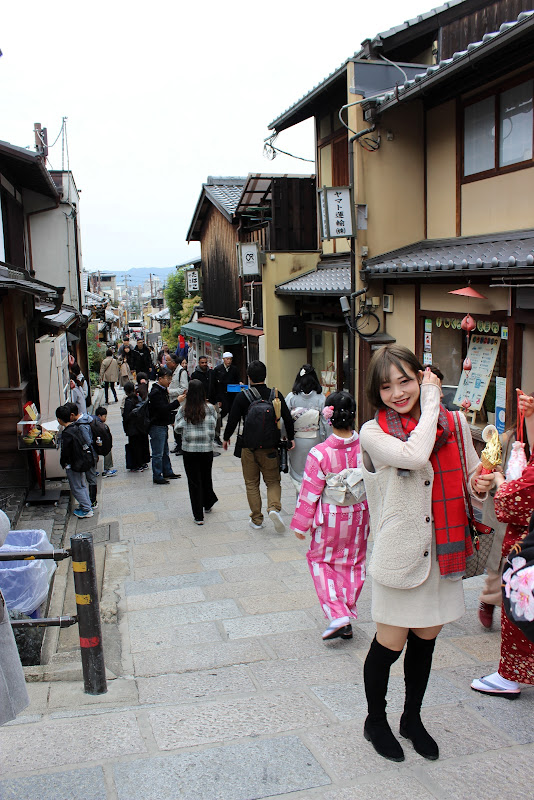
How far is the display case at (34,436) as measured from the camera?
29.8ft

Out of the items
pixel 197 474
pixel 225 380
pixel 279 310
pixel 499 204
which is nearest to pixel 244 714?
pixel 197 474

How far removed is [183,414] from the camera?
344 inches

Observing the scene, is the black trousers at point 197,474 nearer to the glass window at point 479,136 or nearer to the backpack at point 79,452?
the backpack at point 79,452

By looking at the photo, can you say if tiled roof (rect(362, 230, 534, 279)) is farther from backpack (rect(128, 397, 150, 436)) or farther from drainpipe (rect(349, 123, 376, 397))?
backpack (rect(128, 397, 150, 436))

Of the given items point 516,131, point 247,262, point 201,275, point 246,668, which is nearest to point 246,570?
point 246,668

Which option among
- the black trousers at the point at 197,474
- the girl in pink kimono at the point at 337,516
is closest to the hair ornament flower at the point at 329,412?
the girl in pink kimono at the point at 337,516

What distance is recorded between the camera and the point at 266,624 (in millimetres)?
5453

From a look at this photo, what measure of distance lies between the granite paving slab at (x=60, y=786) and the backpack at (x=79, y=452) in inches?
229

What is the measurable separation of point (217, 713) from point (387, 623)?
133cm

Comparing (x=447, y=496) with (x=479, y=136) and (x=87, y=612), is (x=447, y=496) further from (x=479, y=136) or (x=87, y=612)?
(x=479, y=136)

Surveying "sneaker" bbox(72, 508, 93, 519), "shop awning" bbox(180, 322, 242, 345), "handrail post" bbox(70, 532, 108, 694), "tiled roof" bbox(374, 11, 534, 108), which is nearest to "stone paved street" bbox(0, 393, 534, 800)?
"handrail post" bbox(70, 532, 108, 694)

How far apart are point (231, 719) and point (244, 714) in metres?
0.09

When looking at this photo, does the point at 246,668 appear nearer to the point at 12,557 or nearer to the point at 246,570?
the point at 12,557

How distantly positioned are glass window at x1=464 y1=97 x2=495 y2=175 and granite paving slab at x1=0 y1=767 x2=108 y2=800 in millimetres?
8305
